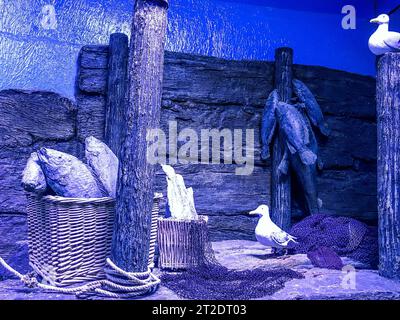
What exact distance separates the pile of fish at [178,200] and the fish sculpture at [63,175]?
0.46 meters

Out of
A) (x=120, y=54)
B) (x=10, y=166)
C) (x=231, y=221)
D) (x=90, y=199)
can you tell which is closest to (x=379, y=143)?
(x=231, y=221)

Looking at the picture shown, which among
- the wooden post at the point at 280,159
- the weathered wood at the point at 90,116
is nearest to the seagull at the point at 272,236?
the wooden post at the point at 280,159

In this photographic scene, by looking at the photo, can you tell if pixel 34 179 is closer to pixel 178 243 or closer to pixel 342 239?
pixel 178 243

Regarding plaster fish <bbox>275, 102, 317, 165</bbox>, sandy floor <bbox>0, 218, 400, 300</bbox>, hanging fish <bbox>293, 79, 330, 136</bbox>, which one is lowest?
sandy floor <bbox>0, 218, 400, 300</bbox>

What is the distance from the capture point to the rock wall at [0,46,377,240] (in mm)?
2502

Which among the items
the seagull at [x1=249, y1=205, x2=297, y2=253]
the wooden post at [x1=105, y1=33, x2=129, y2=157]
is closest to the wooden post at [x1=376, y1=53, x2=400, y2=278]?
the seagull at [x1=249, y1=205, x2=297, y2=253]

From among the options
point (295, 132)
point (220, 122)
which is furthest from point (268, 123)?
point (220, 122)

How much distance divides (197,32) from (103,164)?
1.44 meters

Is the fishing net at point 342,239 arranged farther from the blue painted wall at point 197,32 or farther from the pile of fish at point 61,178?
A: the blue painted wall at point 197,32

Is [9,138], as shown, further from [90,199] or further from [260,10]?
[260,10]

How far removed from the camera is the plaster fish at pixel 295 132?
2.65 m

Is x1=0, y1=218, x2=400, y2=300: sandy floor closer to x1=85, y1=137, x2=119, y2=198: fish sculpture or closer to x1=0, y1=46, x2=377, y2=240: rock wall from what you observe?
x1=0, y1=46, x2=377, y2=240: rock wall

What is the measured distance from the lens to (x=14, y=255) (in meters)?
2.42

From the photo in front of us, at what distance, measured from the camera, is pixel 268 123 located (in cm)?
282
